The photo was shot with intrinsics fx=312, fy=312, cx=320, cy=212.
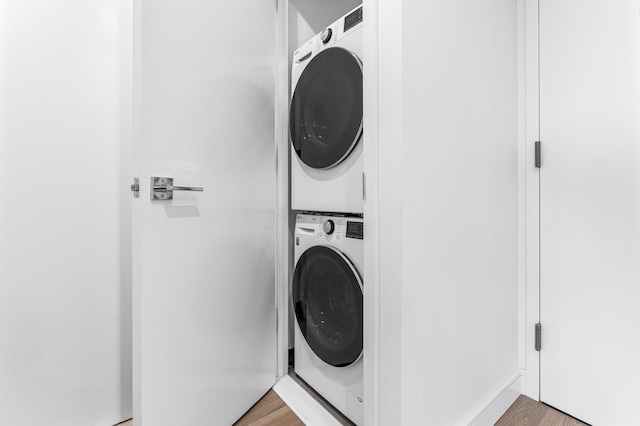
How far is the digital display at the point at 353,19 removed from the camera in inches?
45.8

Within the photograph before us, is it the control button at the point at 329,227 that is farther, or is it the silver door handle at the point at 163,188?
the control button at the point at 329,227

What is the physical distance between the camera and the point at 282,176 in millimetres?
1492

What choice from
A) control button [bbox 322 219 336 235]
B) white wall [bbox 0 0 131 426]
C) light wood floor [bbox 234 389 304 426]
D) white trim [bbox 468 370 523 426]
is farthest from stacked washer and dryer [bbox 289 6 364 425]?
white wall [bbox 0 0 131 426]

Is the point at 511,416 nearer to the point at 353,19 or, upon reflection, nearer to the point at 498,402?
the point at 498,402

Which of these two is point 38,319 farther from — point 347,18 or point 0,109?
point 347,18

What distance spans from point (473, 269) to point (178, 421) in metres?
1.14

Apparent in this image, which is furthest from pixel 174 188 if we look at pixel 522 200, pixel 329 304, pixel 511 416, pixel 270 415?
pixel 511 416

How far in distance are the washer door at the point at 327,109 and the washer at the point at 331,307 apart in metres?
0.28

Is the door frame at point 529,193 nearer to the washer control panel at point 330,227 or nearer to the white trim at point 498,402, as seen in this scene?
the white trim at point 498,402

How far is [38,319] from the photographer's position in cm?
112

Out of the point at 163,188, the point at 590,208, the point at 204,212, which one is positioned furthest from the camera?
the point at 590,208

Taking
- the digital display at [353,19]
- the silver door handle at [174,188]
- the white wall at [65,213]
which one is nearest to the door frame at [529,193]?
the digital display at [353,19]

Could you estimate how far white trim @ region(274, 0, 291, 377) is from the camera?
1479mm

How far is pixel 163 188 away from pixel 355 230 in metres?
0.67
